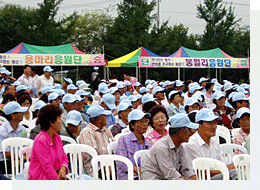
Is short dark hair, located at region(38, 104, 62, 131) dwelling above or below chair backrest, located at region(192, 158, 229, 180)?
above

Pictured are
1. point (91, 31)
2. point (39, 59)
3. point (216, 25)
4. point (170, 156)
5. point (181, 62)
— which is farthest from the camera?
point (91, 31)

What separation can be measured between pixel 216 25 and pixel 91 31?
12425 mm

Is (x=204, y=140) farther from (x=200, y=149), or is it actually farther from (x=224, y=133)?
(x=224, y=133)

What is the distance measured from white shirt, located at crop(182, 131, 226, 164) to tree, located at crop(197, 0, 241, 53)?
15.5 m

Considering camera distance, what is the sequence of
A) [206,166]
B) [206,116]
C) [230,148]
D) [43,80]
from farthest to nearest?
[43,80] < [230,148] < [206,116] < [206,166]

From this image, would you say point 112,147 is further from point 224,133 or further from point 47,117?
point 224,133

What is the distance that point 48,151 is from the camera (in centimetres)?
307

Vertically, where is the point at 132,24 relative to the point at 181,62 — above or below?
above

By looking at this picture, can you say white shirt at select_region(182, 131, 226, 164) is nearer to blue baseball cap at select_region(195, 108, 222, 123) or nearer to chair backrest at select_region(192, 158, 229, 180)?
blue baseball cap at select_region(195, 108, 222, 123)

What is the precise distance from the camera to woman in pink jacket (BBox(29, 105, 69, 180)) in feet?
9.91

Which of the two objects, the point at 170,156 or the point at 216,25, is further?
the point at 216,25

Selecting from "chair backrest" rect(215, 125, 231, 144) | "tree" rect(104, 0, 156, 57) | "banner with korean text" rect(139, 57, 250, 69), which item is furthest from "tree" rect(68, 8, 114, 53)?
"chair backrest" rect(215, 125, 231, 144)

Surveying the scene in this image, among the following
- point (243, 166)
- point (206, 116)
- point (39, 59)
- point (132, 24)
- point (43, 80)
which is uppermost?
point (132, 24)

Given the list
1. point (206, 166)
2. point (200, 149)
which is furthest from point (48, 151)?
point (200, 149)
